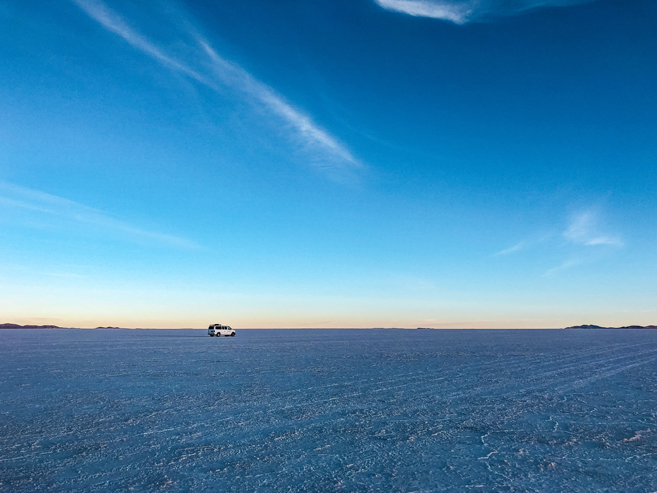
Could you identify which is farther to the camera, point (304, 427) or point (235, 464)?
point (304, 427)

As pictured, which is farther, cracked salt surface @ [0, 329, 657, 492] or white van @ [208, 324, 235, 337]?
white van @ [208, 324, 235, 337]

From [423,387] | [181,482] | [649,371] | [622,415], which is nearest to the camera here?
[181,482]

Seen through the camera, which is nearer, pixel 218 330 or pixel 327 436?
pixel 327 436

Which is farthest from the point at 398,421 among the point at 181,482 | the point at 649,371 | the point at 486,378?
the point at 649,371

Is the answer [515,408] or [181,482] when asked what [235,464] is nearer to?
[181,482]

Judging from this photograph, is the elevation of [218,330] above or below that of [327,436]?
above

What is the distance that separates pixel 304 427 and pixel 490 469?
20.5ft

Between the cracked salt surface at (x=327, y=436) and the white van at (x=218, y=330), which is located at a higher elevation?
the white van at (x=218, y=330)

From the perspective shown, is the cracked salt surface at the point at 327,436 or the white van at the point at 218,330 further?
the white van at the point at 218,330

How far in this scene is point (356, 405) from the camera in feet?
59.9

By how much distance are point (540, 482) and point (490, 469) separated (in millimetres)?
1196

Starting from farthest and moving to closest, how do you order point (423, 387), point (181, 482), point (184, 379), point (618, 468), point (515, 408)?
point (184, 379) → point (423, 387) → point (515, 408) → point (618, 468) → point (181, 482)

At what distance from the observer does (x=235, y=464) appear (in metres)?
10.9

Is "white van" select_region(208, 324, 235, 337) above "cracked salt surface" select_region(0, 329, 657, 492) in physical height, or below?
above
